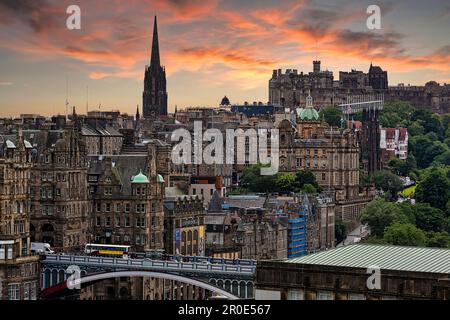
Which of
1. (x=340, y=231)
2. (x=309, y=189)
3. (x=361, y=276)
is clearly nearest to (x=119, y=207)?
(x=340, y=231)

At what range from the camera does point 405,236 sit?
412ft

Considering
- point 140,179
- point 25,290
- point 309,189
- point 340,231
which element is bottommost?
point 25,290

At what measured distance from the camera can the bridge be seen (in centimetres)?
9119

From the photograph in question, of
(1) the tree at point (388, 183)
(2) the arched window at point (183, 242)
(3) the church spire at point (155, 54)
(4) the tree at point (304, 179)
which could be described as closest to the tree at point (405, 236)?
(2) the arched window at point (183, 242)

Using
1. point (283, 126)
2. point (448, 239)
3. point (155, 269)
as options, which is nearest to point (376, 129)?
point (283, 126)

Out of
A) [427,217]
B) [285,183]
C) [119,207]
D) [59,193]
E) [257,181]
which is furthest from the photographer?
[257,181]

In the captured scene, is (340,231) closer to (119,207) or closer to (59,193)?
(119,207)

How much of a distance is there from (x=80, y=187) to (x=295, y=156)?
58.6 metres

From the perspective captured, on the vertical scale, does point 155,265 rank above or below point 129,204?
below

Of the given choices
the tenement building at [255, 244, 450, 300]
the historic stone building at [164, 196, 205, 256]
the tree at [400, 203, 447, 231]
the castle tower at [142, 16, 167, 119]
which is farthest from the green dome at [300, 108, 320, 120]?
the tenement building at [255, 244, 450, 300]

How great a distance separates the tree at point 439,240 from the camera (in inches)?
4951

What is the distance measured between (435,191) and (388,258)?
305 ft

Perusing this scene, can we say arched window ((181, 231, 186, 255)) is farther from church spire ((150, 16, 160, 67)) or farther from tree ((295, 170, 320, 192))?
church spire ((150, 16, 160, 67))

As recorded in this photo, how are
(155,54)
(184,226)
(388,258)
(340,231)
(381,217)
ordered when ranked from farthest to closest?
(155,54), (340,231), (381,217), (184,226), (388,258)
